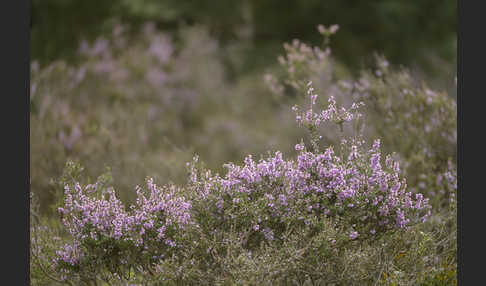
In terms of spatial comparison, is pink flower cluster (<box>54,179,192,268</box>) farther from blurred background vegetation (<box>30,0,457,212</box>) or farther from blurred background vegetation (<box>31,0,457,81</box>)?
blurred background vegetation (<box>31,0,457,81</box>)

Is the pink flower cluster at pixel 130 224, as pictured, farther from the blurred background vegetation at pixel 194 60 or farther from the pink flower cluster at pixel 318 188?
the blurred background vegetation at pixel 194 60

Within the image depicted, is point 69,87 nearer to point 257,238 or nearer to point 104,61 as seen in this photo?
point 104,61

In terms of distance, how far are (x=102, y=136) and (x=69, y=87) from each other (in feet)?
5.82

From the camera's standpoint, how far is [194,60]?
35.4 ft

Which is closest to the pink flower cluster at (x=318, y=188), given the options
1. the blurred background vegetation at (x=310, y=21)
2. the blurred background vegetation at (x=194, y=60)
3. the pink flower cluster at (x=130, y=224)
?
the pink flower cluster at (x=130, y=224)

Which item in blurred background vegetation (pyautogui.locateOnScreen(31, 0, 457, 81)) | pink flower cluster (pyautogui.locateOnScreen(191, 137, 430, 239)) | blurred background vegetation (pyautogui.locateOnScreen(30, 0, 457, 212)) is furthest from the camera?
blurred background vegetation (pyautogui.locateOnScreen(31, 0, 457, 81))

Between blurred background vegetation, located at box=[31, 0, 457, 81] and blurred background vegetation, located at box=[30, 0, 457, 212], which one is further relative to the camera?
blurred background vegetation, located at box=[31, 0, 457, 81]

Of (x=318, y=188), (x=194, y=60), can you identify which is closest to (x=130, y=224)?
(x=318, y=188)

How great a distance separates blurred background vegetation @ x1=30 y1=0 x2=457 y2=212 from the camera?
8062 mm

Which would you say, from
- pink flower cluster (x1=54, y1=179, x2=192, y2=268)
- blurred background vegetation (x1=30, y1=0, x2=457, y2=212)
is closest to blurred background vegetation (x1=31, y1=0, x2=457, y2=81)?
blurred background vegetation (x1=30, y1=0, x2=457, y2=212)

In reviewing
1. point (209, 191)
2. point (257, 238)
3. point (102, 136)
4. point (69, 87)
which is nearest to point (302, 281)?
point (257, 238)

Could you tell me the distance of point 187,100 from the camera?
10578 millimetres

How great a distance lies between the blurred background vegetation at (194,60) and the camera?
806 centimetres

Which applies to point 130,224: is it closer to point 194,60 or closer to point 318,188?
point 318,188
